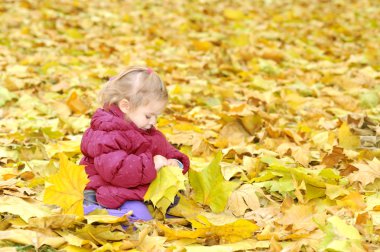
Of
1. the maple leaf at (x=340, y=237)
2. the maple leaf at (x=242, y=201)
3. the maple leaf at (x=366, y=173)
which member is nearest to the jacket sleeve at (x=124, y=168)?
the maple leaf at (x=242, y=201)

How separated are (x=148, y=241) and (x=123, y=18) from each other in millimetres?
6340

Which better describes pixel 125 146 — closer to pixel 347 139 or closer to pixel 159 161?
pixel 159 161

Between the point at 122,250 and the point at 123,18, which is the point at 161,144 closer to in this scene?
the point at 122,250

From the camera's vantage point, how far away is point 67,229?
92.2 inches

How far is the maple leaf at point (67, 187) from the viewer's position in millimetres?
2436

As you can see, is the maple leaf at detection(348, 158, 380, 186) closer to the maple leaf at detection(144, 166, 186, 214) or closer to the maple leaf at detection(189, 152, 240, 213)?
the maple leaf at detection(189, 152, 240, 213)

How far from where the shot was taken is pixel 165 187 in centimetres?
265

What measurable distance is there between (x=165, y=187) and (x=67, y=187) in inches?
17.5

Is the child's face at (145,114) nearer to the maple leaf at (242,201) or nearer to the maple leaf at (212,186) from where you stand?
the maple leaf at (212,186)

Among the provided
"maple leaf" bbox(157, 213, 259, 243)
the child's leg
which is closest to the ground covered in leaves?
"maple leaf" bbox(157, 213, 259, 243)

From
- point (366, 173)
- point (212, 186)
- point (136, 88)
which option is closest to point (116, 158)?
point (136, 88)

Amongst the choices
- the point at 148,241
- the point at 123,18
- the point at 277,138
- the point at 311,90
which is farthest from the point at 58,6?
the point at 148,241

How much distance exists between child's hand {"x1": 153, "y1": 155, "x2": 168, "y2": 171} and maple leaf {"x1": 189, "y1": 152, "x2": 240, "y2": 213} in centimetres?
17

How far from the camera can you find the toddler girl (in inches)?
103
